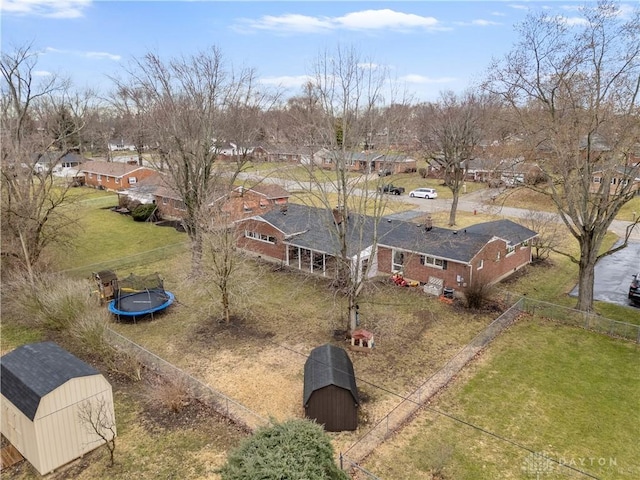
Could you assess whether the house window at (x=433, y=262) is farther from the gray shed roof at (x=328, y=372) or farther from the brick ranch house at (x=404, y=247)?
the gray shed roof at (x=328, y=372)

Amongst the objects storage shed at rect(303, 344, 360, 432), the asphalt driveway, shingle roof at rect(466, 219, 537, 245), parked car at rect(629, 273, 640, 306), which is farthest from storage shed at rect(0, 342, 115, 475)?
parked car at rect(629, 273, 640, 306)

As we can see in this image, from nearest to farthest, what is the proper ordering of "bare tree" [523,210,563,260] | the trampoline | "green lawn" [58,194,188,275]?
the trampoline, "bare tree" [523,210,563,260], "green lawn" [58,194,188,275]

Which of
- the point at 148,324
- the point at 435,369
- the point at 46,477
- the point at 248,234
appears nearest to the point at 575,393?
the point at 435,369

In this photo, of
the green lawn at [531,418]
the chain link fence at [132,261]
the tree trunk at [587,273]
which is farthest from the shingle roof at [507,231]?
the chain link fence at [132,261]

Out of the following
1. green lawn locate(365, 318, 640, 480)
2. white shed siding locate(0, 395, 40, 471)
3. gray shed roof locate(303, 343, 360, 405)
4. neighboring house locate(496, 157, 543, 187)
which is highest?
neighboring house locate(496, 157, 543, 187)

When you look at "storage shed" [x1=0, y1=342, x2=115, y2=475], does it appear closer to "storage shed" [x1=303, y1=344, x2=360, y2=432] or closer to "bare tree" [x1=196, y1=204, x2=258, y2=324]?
"storage shed" [x1=303, y1=344, x2=360, y2=432]
